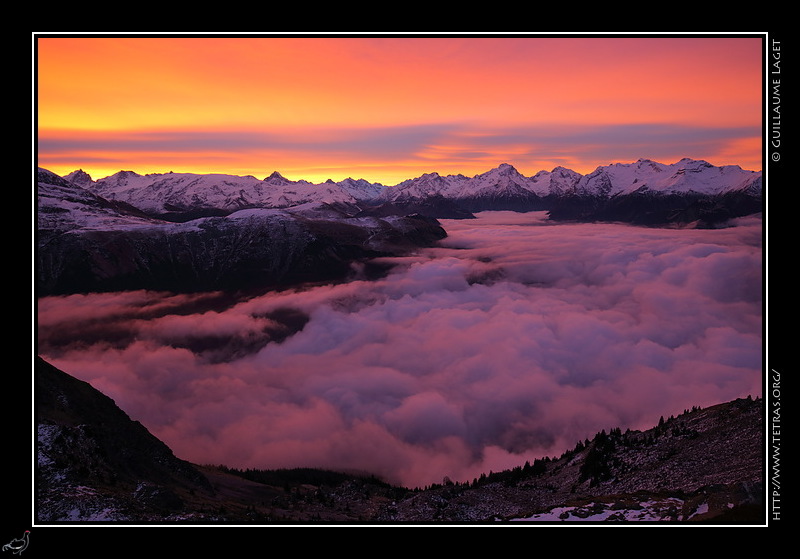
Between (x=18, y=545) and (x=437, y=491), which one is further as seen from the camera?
(x=437, y=491)

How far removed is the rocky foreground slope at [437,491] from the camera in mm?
45750

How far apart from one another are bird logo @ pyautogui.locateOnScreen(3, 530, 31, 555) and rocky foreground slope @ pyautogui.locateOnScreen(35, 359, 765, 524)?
3641mm

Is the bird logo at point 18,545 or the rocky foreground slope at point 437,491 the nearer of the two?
the bird logo at point 18,545

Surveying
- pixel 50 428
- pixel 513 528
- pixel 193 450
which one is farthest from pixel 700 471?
pixel 193 450

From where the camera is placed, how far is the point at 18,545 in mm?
37562

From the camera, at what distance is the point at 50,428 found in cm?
5822

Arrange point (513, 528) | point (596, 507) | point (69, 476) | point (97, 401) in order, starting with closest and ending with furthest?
point (513, 528) < point (596, 507) < point (69, 476) < point (97, 401)

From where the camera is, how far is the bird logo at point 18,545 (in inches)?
1468

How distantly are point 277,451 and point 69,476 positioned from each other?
150 m

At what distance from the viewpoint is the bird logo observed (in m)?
37.3

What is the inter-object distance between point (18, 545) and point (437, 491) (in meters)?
50.6

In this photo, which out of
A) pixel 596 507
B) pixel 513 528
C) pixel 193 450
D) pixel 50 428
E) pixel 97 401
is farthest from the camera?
pixel 193 450

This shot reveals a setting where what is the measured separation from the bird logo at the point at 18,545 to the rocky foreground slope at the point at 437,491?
3.64 meters
